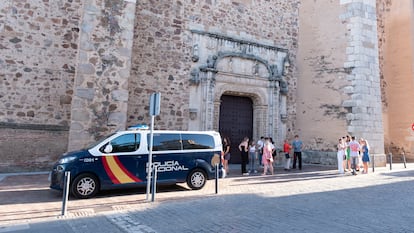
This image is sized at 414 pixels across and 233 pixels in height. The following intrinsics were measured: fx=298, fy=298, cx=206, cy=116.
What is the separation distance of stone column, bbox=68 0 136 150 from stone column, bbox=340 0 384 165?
9.90m

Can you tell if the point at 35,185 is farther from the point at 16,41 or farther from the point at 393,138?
the point at 393,138

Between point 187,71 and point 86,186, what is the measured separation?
7.04 metres

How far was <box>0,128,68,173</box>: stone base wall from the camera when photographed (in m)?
9.77

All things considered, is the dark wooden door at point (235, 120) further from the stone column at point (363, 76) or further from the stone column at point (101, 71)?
the stone column at point (101, 71)

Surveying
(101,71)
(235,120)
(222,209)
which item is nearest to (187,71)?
(235,120)

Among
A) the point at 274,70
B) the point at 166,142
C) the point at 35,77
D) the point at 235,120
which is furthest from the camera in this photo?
the point at 274,70

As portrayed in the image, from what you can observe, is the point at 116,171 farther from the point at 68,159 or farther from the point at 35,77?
the point at 35,77

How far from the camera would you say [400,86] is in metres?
17.6

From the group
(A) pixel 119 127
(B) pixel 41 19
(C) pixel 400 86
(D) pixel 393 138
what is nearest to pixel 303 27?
(C) pixel 400 86

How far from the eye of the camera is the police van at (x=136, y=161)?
663cm

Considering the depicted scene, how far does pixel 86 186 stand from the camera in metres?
6.66

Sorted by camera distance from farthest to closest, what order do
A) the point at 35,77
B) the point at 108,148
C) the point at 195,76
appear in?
the point at 195,76, the point at 35,77, the point at 108,148

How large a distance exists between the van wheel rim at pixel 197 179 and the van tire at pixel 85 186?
2401 mm

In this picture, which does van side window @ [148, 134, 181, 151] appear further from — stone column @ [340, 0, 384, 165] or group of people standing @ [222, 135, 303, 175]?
stone column @ [340, 0, 384, 165]
